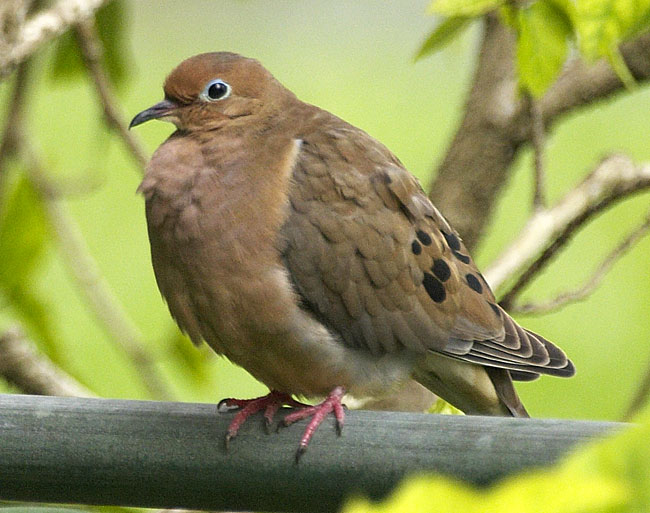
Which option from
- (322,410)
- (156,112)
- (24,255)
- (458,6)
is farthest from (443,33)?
(24,255)

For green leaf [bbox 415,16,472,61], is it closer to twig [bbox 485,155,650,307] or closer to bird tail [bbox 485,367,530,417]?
twig [bbox 485,155,650,307]

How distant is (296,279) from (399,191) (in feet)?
0.88

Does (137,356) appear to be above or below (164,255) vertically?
below

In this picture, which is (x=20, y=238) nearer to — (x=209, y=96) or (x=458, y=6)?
(x=209, y=96)

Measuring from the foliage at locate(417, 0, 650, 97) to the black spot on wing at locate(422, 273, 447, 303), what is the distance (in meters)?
0.41

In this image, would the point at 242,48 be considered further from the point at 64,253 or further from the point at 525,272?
the point at 525,272

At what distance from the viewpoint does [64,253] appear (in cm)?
305

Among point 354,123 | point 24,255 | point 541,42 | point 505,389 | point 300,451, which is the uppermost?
point 541,42

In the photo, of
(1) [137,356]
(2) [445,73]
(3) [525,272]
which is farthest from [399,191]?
(2) [445,73]

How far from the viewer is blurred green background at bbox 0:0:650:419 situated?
4.65 meters

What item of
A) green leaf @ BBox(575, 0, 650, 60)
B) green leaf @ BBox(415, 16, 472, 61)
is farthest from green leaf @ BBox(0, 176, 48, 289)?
green leaf @ BBox(575, 0, 650, 60)

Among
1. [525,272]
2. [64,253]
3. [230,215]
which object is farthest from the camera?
[64,253]

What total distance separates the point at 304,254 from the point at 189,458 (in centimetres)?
66

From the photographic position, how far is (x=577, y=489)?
1.89 feet
